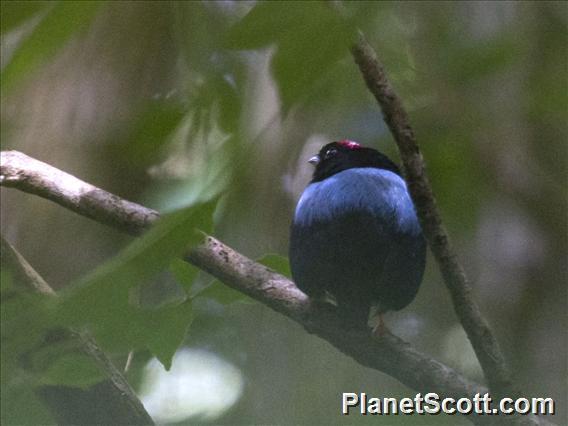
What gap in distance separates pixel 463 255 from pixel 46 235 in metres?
1.42

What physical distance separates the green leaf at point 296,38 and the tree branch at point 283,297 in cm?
124

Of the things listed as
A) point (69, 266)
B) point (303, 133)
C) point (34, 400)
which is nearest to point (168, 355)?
point (34, 400)

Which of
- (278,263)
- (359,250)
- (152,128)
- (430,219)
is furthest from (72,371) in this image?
(359,250)

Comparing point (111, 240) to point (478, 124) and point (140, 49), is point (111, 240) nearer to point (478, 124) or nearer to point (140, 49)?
point (140, 49)

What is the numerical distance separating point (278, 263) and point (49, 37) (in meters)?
1.32

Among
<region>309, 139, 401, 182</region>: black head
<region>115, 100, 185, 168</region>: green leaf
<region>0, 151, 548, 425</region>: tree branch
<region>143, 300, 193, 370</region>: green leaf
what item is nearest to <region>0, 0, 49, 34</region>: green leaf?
<region>115, 100, 185, 168</region>: green leaf

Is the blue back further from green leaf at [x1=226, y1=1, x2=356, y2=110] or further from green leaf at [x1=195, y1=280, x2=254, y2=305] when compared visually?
green leaf at [x1=226, y1=1, x2=356, y2=110]

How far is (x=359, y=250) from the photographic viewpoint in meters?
1.92

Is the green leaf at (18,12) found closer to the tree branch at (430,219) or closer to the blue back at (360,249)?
the tree branch at (430,219)

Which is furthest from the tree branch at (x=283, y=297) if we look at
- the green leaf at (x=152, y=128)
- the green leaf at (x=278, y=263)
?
the green leaf at (x=152, y=128)

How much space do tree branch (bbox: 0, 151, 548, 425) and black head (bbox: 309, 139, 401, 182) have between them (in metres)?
0.53

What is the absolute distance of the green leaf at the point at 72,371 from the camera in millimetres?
814

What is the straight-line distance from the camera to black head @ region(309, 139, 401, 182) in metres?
2.27

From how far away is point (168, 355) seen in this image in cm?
108
